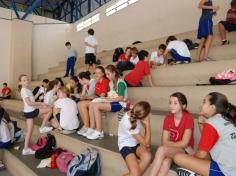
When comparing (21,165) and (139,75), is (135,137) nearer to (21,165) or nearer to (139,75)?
(139,75)

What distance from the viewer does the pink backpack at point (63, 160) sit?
3.41 m

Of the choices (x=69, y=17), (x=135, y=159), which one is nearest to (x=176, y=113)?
(x=135, y=159)

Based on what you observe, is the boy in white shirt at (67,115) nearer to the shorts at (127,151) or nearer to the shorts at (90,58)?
the shorts at (127,151)

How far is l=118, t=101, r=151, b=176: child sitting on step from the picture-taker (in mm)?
2590

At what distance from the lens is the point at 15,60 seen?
9.67 m

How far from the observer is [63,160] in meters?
3.47

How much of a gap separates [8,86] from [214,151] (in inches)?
352

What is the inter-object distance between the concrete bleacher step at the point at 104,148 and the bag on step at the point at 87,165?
0.21 feet

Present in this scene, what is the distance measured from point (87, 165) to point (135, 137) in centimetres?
66

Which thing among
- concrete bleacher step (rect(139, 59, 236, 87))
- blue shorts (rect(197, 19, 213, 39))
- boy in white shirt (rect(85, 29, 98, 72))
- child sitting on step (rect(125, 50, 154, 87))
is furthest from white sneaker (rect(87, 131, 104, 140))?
boy in white shirt (rect(85, 29, 98, 72))

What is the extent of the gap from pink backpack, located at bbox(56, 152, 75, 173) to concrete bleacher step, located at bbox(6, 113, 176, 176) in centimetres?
11

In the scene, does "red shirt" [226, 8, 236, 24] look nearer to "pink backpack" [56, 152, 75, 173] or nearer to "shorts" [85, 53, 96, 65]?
"shorts" [85, 53, 96, 65]

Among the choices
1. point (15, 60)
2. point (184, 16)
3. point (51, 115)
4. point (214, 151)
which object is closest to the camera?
point (214, 151)

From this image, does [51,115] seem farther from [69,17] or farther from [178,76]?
[69,17]
